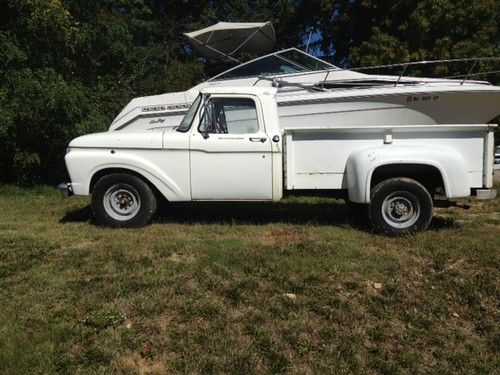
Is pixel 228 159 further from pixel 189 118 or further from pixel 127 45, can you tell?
pixel 127 45

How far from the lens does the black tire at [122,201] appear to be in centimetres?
736

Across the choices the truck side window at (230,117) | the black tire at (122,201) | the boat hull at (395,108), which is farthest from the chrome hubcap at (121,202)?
the boat hull at (395,108)

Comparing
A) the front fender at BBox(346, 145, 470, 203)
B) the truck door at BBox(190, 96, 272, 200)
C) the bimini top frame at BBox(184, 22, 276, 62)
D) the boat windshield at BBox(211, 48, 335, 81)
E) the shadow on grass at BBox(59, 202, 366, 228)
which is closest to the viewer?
the front fender at BBox(346, 145, 470, 203)

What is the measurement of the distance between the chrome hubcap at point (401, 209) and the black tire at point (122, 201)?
2.92 meters

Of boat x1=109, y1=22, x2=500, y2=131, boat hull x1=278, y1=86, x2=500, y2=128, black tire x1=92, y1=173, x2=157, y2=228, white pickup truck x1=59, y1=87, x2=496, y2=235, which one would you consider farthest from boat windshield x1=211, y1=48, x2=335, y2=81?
black tire x1=92, y1=173, x2=157, y2=228

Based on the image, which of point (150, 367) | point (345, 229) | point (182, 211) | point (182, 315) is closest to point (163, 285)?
point (182, 315)

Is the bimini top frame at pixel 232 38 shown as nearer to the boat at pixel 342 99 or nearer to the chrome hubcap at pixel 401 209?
the boat at pixel 342 99

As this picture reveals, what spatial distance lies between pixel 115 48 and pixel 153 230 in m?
8.33

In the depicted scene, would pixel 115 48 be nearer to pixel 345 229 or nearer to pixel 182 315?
pixel 345 229

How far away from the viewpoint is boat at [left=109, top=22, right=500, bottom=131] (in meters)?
9.70

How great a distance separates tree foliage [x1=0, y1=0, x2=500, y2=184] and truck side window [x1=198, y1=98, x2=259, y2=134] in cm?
470

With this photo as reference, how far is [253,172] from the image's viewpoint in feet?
23.9

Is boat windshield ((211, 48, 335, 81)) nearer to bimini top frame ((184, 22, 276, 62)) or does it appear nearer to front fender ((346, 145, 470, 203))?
bimini top frame ((184, 22, 276, 62))

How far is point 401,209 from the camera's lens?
7125 millimetres
